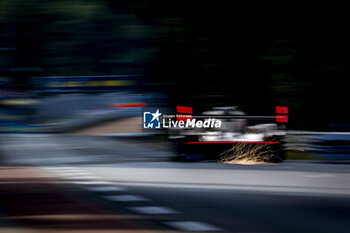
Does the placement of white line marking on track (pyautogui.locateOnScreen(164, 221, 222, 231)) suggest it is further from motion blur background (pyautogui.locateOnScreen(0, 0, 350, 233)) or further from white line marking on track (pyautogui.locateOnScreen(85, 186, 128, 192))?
motion blur background (pyautogui.locateOnScreen(0, 0, 350, 233))

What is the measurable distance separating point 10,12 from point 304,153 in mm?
9576

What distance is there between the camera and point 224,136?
15.7 meters

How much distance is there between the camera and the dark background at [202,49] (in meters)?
22.5

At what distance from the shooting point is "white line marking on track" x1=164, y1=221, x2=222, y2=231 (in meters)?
7.35

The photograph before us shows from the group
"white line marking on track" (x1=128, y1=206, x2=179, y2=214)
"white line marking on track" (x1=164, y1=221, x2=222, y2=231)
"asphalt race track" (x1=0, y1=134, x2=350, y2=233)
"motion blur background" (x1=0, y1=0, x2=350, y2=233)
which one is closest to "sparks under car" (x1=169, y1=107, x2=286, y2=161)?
"asphalt race track" (x1=0, y1=134, x2=350, y2=233)

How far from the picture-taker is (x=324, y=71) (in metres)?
22.7

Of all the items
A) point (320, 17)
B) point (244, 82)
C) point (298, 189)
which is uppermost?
point (320, 17)

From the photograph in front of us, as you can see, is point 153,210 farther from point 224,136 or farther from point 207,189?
point 224,136

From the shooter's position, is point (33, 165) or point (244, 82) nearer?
point (33, 165)

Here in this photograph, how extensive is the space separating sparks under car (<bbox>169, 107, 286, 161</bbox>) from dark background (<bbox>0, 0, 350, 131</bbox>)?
6414 mm

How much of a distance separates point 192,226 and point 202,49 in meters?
17.1

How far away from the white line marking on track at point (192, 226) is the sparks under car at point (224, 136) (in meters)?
8.02

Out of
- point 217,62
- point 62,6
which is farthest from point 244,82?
point 62,6

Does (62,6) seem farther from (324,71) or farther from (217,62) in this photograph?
(324,71)
